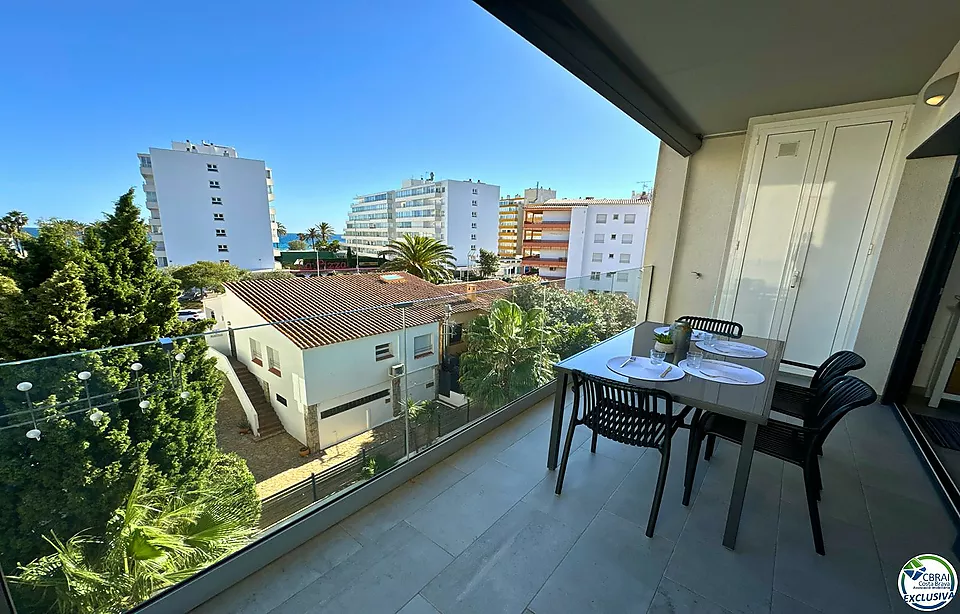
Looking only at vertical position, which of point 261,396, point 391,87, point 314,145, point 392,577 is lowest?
point 392,577

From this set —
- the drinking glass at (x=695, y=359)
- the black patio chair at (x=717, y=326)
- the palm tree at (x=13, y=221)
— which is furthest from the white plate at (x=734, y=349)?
the palm tree at (x=13, y=221)

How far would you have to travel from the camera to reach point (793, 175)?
3293 millimetres

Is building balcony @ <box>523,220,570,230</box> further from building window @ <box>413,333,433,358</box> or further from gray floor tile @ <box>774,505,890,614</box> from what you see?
gray floor tile @ <box>774,505,890,614</box>

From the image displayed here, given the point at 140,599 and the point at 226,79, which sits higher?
the point at 226,79

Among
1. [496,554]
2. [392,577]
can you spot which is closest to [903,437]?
[496,554]

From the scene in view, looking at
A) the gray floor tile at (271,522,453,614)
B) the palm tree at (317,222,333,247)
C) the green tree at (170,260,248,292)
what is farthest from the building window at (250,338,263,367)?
the palm tree at (317,222,333,247)

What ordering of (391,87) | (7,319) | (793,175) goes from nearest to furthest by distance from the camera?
(7,319) → (793,175) → (391,87)

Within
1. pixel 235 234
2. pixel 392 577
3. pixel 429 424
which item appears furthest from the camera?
pixel 235 234

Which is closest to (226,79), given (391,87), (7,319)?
(391,87)

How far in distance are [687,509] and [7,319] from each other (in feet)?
17.1

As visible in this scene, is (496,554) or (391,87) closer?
(496,554)

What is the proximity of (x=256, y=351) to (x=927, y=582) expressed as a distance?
2.88 m

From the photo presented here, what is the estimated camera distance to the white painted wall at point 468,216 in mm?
37094

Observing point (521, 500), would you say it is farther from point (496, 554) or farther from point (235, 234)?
point (235, 234)
